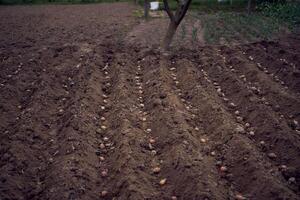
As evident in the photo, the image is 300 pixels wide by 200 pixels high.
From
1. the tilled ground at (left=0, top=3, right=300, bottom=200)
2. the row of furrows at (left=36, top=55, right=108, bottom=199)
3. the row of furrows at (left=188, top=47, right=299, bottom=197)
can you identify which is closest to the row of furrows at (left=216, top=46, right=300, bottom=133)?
the tilled ground at (left=0, top=3, right=300, bottom=200)

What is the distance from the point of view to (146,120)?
5.12 metres

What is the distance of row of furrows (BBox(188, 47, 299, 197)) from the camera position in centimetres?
429

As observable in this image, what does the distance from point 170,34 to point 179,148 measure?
3.75 metres

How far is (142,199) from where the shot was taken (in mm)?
3639

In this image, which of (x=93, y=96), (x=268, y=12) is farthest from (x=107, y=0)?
(x=93, y=96)

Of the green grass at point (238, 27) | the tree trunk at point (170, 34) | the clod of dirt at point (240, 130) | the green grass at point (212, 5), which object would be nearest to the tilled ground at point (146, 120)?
the clod of dirt at point (240, 130)

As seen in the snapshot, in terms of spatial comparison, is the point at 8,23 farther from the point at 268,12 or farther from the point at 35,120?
the point at 268,12

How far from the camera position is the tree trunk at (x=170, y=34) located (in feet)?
24.6

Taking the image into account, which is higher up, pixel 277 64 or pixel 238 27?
pixel 238 27

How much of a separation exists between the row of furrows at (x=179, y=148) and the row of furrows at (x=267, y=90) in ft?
4.21

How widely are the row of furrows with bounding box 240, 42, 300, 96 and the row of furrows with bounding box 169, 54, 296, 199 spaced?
3.94ft

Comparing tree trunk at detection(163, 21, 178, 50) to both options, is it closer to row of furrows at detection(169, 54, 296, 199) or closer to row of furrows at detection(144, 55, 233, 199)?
row of furrows at detection(169, 54, 296, 199)

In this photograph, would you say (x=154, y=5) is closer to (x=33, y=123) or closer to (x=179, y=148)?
(x=33, y=123)

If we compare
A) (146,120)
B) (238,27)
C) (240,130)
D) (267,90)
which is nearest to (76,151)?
(146,120)
